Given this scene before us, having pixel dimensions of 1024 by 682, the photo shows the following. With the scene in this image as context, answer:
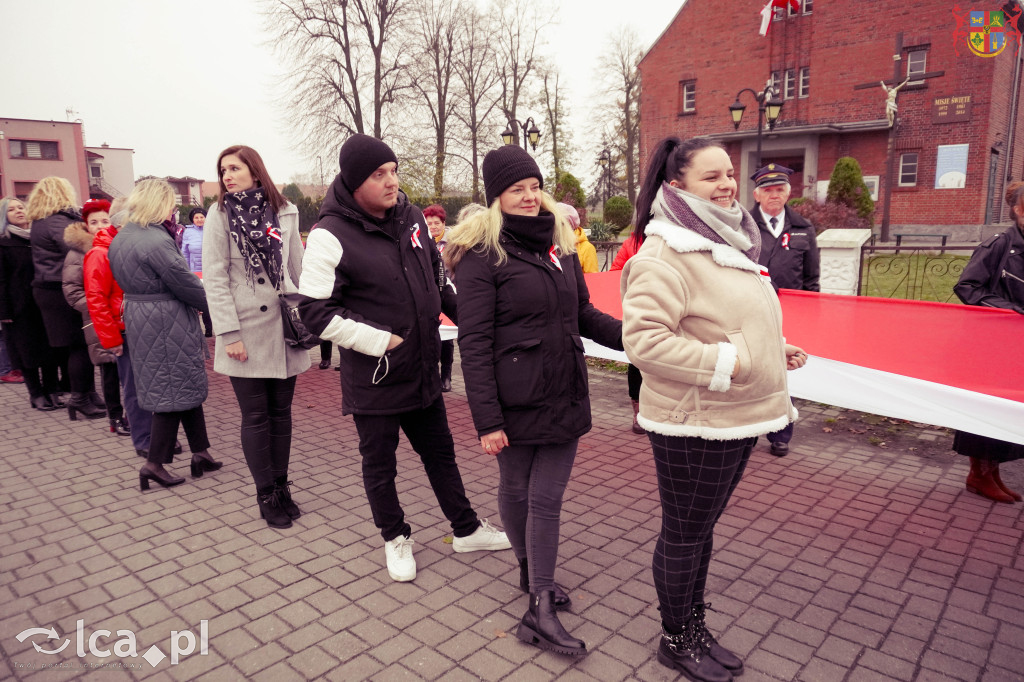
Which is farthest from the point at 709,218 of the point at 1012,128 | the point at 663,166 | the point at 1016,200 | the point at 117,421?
the point at 1012,128

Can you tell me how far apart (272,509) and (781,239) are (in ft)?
14.1

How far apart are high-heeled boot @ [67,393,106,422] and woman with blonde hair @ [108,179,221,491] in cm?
257

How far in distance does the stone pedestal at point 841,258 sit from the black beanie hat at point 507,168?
6.02 meters

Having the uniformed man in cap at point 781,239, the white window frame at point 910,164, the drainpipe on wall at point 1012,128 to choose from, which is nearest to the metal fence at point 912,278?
the uniformed man in cap at point 781,239

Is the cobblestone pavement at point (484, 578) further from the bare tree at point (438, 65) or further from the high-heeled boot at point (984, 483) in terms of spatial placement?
the bare tree at point (438, 65)

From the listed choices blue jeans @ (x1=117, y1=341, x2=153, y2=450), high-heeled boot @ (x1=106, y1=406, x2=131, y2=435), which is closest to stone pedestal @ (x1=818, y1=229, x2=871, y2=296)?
Answer: blue jeans @ (x1=117, y1=341, x2=153, y2=450)

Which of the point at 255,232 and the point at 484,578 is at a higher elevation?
the point at 255,232

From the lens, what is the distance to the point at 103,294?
5.38 meters

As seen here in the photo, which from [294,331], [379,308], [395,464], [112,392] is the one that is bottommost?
[112,392]

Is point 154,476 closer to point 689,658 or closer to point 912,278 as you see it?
point 689,658

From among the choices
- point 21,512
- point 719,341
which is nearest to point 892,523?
point 719,341

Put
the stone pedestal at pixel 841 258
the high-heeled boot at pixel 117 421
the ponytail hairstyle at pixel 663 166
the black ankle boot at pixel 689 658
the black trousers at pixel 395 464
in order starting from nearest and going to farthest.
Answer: the ponytail hairstyle at pixel 663 166 → the black ankle boot at pixel 689 658 → the black trousers at pixel 395 464 → the high-heeled boot at pixel 117 421 → the stone pedestal at pixel 841 258

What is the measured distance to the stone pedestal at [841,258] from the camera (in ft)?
25.9

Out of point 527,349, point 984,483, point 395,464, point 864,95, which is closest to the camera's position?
point 527,349
